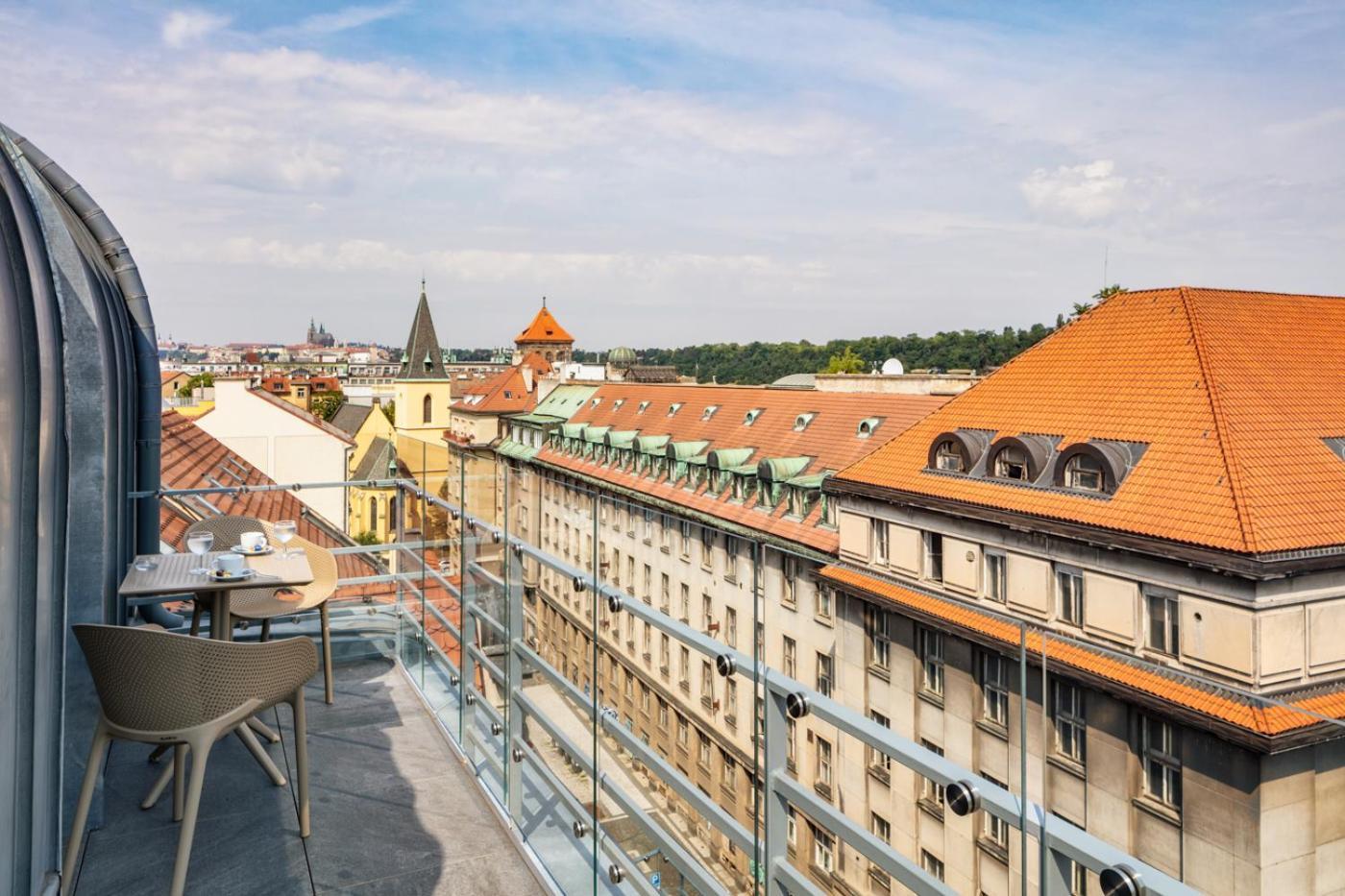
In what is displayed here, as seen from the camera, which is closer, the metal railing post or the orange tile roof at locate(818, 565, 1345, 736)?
the orange tile roof at locate(818, 565, 1345, 736)

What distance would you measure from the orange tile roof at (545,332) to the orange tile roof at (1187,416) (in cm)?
9374

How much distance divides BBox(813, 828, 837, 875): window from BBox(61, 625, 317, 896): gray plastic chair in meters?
2.15

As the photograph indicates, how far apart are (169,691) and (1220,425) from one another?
17629 mm

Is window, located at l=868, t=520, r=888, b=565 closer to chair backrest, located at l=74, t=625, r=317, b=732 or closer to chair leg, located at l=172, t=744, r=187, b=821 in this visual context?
chair leg, located at l=172, t=744, r=187, b=821

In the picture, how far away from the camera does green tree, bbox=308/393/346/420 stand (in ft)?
344

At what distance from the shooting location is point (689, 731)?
259 centimetres

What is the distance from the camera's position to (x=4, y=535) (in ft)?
9.17

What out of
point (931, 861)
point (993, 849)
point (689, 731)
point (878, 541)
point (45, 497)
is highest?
point (45, 497)

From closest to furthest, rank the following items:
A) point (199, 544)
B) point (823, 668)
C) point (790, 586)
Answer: point (199, 544) < point (823, 668) < point (790, 586)

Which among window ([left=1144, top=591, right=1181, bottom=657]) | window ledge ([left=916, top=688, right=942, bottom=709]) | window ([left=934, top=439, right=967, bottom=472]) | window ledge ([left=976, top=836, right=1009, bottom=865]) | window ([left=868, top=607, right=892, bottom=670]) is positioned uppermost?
window ledge ([left=976, top=836, right=1009, bottom=865])

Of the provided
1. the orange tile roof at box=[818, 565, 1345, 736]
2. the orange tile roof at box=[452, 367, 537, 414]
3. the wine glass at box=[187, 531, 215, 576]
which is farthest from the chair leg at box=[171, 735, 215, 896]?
the orange tile roof at box=[452, 367, 537, 414]

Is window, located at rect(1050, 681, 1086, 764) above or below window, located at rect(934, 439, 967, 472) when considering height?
above

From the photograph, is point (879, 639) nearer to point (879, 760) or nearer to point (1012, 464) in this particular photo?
point (1012, 464)

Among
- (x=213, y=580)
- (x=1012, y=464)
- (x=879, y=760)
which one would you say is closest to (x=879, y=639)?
(x=1012, y=464)
